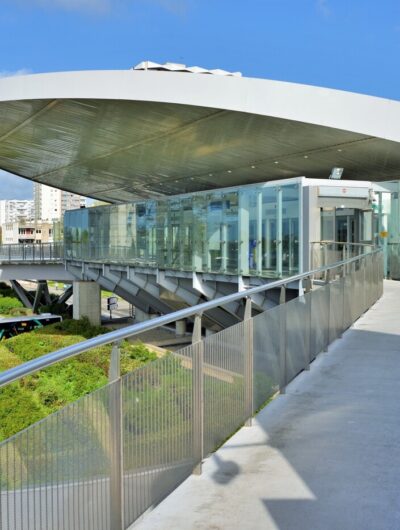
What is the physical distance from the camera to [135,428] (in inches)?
123

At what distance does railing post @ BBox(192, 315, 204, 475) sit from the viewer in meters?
3.78

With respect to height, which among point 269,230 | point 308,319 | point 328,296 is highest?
point 269,230

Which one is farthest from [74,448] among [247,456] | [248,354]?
[248,354]

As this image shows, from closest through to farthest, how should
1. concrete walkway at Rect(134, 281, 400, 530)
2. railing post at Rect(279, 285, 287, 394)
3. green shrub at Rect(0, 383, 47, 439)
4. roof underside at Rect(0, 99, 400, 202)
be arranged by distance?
concrete walkway at Rect(134, 281, 400, 530) < railing post at Rect(279, 285, 287, 394) < green shrub at Rect(0, 383, 47, 439) < roof underside at Rect(0, 99, 400, 202)

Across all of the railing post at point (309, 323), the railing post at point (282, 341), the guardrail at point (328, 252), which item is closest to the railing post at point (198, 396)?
the railing post at point (282, 341)

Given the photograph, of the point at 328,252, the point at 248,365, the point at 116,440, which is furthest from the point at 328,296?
the point at 328,252

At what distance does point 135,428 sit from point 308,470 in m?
1.36

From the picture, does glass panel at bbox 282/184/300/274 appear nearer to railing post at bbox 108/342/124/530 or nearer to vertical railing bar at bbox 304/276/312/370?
vertical railing bar at bbox 304/276/312/370

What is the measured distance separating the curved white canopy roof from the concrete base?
852 centimetres

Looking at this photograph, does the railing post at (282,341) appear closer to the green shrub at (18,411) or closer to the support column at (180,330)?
the support column at (180,330)

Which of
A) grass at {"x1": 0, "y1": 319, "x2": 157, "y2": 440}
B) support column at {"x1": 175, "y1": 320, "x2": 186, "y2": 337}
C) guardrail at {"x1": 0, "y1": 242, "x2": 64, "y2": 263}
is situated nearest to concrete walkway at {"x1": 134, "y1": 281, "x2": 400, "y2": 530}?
grass at {"x1": 0, "y1": 319, "x2": 157, "y2": 440}

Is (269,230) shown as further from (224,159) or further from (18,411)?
(224,159)

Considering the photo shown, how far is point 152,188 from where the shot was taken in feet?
163

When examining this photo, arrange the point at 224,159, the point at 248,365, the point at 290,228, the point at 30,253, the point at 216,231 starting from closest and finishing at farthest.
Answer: the point at 248,365
the point at 290,228
the point at 216,231
the point at 224,159
the point at 30,253
